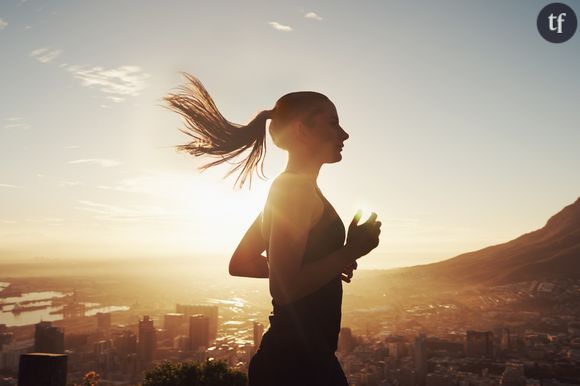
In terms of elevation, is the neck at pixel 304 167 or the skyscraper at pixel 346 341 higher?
the neck at pixel 304 167

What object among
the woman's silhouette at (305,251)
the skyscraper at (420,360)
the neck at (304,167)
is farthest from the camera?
the skyscraper at (420,360)

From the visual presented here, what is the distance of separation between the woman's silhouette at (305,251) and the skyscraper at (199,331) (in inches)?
2012

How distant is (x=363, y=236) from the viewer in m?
1.78

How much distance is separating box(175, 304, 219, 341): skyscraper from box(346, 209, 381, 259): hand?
56.1 metres

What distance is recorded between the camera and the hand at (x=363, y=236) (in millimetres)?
1757

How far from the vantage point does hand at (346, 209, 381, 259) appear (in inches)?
69.2

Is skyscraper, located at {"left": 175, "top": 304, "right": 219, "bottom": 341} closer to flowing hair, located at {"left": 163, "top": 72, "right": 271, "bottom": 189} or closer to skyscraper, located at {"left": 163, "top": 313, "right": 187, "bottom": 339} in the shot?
skyscraper, located at {"left": 163, "top": 313, "right": 187, "bottom": 339}

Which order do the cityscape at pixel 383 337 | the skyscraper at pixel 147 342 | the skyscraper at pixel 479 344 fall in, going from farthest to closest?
1. the skyscraper at pixel 479 344
2. the skyscraper at pixel 147 342
3. the cityscape at pixel 383 337

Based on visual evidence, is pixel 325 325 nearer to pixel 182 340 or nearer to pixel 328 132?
pixel 328 132

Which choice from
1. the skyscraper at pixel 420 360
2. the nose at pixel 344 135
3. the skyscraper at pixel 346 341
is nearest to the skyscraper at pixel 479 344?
the skyscraper at pixel 420 360

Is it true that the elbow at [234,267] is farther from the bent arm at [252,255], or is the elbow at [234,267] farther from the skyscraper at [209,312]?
the skyscraper at [209,312]

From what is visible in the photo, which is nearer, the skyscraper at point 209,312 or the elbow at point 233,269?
the elbow at point 233,269

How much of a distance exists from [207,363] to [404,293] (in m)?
94.2

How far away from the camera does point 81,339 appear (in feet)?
171
